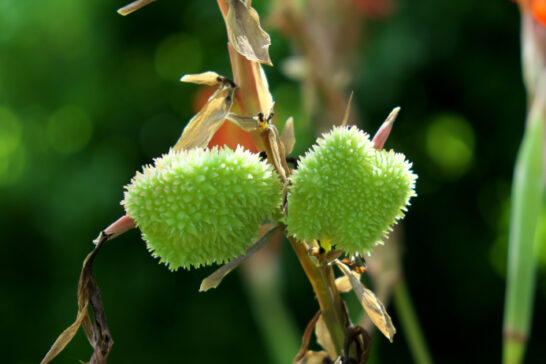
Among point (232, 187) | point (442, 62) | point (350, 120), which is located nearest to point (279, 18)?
point (350, 120)

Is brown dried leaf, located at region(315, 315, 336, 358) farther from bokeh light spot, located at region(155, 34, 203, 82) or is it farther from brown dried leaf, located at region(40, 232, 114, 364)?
bokeh light spot, located at region(155, 34, 203, 82)

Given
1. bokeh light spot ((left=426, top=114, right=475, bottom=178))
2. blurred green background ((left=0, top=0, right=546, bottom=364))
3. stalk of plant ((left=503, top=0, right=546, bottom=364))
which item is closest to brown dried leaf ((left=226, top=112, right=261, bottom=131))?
stalk of plant ((left=503, top=0, right=546, bottom=364))

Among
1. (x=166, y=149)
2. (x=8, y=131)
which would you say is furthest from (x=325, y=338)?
(x=8, y=131)

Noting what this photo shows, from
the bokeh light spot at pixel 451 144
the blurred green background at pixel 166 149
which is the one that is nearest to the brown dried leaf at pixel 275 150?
the blurred green background at pixel 166 149

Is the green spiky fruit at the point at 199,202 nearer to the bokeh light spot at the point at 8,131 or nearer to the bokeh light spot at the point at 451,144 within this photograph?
the bokeh light spot at the point at 8,131

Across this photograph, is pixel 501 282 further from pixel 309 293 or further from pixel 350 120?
pixel 350 120

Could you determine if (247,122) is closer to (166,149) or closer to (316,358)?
(316,358)
